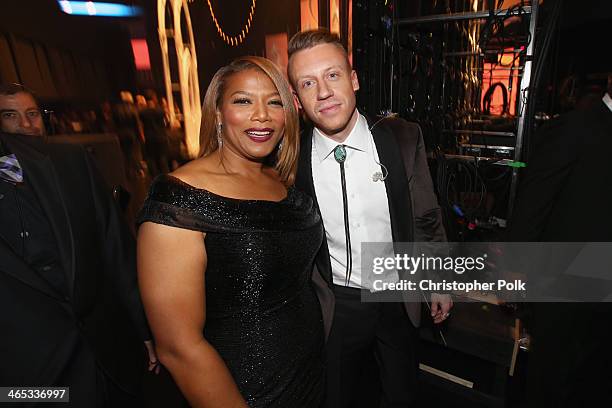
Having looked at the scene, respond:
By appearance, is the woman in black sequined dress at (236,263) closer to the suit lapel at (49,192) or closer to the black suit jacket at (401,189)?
the black suit jacket at (401,189)

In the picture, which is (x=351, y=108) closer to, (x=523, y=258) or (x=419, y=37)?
(x=523, y=258)

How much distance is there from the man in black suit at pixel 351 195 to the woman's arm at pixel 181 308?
2.08 feet

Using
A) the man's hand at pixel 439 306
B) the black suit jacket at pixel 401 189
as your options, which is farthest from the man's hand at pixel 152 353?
the man's hand at pixel 439 306

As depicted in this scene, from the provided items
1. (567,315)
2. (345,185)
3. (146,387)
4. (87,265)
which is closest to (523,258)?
(567,315)

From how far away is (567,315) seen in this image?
6.05 feet

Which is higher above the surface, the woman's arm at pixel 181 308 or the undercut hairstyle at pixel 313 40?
the undercut hairstyle at pixel 313 40

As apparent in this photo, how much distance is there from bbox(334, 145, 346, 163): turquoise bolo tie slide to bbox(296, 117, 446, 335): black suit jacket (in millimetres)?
136

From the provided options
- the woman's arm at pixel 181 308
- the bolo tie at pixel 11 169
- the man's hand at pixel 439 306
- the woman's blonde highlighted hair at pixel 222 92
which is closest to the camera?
the woman's arm at pixel 181 308

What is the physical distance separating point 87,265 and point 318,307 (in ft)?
2.86

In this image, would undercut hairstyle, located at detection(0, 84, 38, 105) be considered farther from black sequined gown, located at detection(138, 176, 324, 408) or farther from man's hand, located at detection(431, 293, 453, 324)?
man's hand, located at detection(431, 293, 453, 324)

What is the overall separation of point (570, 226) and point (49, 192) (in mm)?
2205

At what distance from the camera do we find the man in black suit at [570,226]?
1.72 meters

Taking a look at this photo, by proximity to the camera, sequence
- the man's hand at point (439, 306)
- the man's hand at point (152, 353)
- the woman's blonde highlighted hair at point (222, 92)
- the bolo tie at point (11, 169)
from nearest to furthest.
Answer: the bolo tie at point (11, 169), the woman's blonde highlighted hair at point (222, 92), the man's hand at point (152, 353), the man's hand at point (439, 306)

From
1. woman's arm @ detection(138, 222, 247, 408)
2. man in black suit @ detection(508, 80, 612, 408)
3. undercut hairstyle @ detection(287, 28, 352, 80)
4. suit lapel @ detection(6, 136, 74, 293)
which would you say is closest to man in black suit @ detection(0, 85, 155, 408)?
suit lapel @ detection(6, 136, 74, 293)
